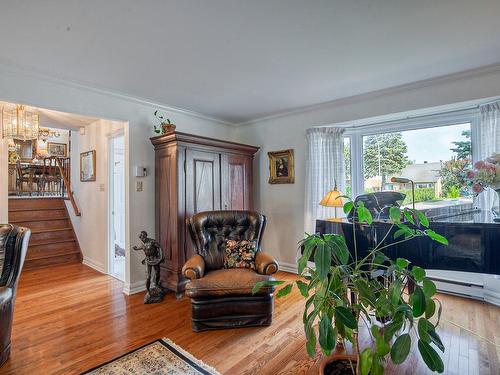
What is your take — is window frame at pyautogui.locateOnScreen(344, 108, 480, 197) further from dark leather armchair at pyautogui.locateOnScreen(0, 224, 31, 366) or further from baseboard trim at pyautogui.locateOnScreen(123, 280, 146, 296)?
dark leather armchair at pyautogui.locateOnScreen(0, 224, 31, 366)

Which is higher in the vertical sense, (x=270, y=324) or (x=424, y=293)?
→ (x=424, y=293)

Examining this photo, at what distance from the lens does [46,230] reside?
513 centimetres

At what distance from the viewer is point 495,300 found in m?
2.96

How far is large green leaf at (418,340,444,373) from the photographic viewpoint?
3.14 feet

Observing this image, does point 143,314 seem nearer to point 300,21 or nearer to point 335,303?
point 335,303

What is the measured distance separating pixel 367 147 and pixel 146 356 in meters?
3.59

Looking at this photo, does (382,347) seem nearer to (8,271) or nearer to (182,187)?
(8,271)

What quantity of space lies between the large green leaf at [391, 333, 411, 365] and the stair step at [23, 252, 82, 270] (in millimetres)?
5381

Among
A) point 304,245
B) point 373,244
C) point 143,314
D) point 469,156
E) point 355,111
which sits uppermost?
point 355,111

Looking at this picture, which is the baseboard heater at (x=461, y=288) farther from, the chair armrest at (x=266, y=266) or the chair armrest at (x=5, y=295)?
the chair armrest at (x=5, y=295)

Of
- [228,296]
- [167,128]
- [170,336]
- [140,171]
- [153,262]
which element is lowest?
[170,336]

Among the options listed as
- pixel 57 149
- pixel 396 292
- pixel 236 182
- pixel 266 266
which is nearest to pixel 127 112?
pixel 236 182

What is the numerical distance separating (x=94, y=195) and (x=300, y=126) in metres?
3.51

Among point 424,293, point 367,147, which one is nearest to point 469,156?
point 367,147
